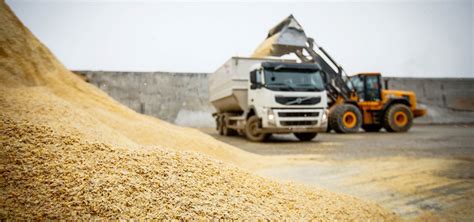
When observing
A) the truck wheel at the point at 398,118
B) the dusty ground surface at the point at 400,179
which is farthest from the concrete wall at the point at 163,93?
the dusty ground surface at the point at 400,179

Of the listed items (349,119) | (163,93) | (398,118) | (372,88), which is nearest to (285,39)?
(349,119)

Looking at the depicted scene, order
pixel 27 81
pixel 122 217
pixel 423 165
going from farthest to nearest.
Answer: pixel 27 81
pixel 423 165
pixel 122 217

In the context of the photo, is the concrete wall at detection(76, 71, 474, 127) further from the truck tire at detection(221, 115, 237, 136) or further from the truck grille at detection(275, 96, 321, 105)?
the truck grille at detection(275, 96, 321, 105)

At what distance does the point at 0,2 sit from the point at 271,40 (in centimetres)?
770

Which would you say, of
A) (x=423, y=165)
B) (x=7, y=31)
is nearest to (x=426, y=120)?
(x=423, y=165)

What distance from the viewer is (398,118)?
12.3 m

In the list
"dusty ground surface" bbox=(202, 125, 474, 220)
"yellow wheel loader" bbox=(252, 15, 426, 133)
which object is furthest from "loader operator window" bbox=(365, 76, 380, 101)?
"dusty ground surface" bbox=(202, 125, 474, 220)

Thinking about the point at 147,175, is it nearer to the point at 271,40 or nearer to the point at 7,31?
the point at 7,31

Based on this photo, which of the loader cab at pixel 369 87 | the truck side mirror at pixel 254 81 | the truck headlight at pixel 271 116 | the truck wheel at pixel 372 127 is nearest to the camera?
the truck headlight at pixel 271 116

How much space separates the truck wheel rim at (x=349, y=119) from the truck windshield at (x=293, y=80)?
3.23 meters

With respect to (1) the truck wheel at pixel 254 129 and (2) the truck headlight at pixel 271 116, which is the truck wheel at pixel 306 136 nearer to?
(1) the truck wheel at pixel 254 129

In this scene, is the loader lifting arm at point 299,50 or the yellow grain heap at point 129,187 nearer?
the yellow grain heap at point 129,187

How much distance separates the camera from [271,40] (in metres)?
10.7

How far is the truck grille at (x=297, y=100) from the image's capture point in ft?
27.3
